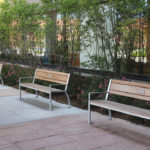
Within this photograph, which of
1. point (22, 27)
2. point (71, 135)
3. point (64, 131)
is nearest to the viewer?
point (71, 135)

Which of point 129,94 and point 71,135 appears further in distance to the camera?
point 129,94

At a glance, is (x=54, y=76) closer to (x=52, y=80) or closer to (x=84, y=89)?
(x=52, y=80)

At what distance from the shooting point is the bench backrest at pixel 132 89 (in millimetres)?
5625

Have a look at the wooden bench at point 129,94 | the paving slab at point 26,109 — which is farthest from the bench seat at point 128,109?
the paving slab at point 26,109

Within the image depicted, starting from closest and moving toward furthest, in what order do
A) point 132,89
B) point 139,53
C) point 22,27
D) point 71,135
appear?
1. point 71,135
2. point 132,89
3. point 139,53
4. point 22,27

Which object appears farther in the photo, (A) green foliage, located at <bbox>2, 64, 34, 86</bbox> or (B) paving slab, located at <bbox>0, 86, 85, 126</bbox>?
(A) green foliage, located at <bbox>2, 64, 34, 86</bbox>

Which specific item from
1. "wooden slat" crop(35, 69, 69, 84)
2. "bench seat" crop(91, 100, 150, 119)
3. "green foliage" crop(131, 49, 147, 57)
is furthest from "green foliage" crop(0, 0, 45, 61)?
"bench seat" crop(91, 100, 150, 119)

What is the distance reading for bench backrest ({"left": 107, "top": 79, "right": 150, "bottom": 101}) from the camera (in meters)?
5.62

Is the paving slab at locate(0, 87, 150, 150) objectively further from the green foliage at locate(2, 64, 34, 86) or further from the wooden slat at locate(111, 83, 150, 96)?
the green foliage at locate(2, 64, 34, 86)

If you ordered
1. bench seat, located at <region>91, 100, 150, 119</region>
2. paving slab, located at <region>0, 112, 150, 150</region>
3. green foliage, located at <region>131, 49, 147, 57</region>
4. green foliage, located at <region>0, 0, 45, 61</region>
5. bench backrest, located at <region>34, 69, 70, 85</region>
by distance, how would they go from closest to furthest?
paving slab, located at <region>0, 112, 150, 150</region> → bench seat, located at <region>91, 100, 150, 119</region> → bench backrest, located at <region>34, 69, 70, 85</region> → green foliage, located at <region>131, 49, 147, 57</region> → green foliage, located at <region>0, 0, 45, 61</region>

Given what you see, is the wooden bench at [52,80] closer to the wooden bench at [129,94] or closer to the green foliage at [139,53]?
the wooden bench at [129,94]

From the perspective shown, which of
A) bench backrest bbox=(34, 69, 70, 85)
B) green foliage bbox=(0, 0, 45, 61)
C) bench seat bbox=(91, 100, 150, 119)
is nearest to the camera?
bench seat bbox=(91, 100, 150, 119)

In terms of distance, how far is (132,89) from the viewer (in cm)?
594

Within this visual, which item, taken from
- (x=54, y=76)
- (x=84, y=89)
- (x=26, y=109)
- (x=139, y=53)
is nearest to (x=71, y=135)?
(x=26, y=109)
